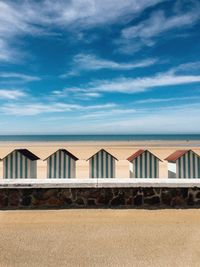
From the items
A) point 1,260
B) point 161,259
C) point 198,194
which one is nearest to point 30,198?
point 1,260

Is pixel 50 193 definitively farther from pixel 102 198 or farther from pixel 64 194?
pixel 102 198

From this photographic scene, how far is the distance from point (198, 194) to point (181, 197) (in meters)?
0.37

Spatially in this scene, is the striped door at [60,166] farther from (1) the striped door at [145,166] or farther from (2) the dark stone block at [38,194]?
(1) the striped door at [145,166]

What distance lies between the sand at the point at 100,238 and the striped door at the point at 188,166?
63.3 inches

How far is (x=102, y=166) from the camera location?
7973 mm

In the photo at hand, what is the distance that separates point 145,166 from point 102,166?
3.82ft

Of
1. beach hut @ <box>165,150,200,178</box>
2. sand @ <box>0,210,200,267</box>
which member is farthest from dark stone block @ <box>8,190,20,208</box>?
beach hut @ <box>165,150,200,178</box>

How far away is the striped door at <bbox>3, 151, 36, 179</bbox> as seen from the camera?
7.76 m

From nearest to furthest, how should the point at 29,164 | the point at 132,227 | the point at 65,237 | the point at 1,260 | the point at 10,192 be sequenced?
1. the point at 1,260
2. the point at 65,237
3. the point at 132,227
4. the point at 10,192
5. the point at 29,164

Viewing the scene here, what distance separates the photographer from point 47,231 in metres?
5.41

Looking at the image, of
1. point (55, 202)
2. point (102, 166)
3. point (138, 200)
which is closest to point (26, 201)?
point (55, 202)

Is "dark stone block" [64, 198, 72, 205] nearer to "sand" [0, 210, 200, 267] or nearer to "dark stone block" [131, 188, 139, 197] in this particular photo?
"sand" [0, 210, 200, 267]

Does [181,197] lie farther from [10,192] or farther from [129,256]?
[10,192]

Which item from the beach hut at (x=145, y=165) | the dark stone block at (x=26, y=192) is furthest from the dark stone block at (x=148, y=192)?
the dark stone block at (x=26, y=192)
